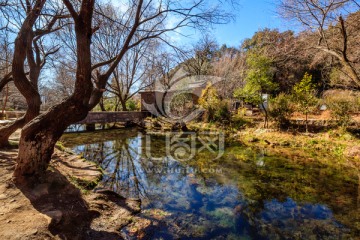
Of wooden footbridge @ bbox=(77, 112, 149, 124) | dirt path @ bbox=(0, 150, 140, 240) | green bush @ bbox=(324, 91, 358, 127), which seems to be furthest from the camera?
wooden footbridge @ bbox=(77, 112, 149, 124)

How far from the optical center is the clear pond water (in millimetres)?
2816

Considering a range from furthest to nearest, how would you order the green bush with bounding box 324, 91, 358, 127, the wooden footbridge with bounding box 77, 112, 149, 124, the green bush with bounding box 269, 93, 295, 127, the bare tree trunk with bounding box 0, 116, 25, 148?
the wooden footbridge with bounding box 77, 112, 149, 124 < the green bush with bounding box 269, 93, 295, 127 < the green bush with bounding box 324, 91, 358, 127 < the bare tree trunk with bounding box 0, 116, 25, 148

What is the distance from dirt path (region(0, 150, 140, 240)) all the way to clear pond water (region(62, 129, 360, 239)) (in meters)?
0.35

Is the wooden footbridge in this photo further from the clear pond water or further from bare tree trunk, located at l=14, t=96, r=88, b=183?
bare tree trunk, located at l=14, t=96, r=88, b=183

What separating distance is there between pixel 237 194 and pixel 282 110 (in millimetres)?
6733

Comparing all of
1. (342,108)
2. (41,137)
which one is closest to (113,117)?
(41,137)

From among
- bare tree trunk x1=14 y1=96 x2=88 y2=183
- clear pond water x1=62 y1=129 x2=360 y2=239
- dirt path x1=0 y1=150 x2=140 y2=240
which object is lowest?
clear pond water x1=62 y1=129 x2=360 y2=239

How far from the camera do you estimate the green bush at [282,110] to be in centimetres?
930

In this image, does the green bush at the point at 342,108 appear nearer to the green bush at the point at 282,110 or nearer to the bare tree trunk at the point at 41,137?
the green bush at the point at 282,110

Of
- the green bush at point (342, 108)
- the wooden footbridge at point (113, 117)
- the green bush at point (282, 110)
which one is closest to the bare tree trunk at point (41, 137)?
the wooden footbridge at point (113, 117)

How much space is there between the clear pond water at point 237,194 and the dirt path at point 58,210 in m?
0.35

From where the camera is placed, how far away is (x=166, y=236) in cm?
258

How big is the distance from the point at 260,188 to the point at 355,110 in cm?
746

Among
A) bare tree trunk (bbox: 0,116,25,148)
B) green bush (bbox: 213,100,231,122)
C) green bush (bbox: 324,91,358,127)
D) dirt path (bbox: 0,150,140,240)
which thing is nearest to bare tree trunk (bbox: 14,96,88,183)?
dirt path (bbox: 0,150,140,240)
